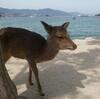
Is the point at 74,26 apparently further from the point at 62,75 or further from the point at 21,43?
the point at 21,43

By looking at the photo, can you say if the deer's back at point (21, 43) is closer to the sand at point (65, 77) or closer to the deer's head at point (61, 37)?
the deer's head at point (61, 37)

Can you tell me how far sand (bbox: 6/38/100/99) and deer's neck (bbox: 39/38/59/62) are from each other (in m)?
0.93

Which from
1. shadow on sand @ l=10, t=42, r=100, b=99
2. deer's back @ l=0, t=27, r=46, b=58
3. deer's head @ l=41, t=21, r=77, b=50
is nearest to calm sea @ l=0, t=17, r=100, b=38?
shadow on sand @ l=10, t=42, r=100, b=99

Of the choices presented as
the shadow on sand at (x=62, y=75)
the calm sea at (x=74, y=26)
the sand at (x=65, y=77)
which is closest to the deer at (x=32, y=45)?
the shadow on sand at (x=62, y=75)

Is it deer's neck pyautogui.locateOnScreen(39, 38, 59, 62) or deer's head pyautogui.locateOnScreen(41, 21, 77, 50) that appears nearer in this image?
deer's head pyautogui.locateOnScreen(41, 21, 77, 50)

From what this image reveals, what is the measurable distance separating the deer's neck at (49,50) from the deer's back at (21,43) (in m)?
0.14

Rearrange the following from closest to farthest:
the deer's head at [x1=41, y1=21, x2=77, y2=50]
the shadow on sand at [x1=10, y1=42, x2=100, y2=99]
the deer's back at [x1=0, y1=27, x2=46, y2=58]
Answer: the deer's head at [x1=41, y1=21, x2=77, y2=50] < the deer's back at [x1=0, y1=27, x2=46, y2=58] < the shadow on sand at [x1=10, y1=42, x2=100, y2=99]

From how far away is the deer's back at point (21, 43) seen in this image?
7.08 metres

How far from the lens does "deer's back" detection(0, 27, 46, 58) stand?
708cm

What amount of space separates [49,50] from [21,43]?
0.73 metres

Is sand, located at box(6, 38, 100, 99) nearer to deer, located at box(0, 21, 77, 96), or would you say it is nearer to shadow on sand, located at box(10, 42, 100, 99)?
shadow on sand, located at box(10, 42, 100, 99)

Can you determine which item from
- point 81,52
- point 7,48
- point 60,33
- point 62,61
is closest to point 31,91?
point 7,48

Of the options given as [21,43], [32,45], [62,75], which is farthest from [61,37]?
[62,75]

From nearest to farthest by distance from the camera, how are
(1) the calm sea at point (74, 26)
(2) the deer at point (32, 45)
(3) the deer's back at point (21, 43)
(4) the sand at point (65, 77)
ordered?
(2) the deer at point (32, 45)
(3) the deer's back at point (21, 43)
(4) the sand at point (65, 77)
(1) the calm sea at point (74, 26)
